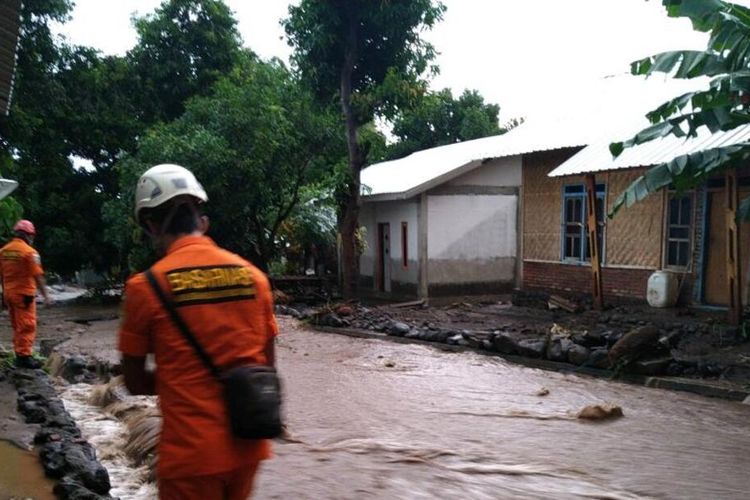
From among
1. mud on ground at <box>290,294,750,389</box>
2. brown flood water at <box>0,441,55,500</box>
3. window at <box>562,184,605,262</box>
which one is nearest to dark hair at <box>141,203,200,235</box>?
brown flood water at <box>0,441,55,500</box>

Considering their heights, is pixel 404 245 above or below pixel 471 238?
below

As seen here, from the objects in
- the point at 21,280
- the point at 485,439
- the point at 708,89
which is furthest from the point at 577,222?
the point at 21,280

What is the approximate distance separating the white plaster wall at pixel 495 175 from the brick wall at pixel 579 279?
8.29 ft

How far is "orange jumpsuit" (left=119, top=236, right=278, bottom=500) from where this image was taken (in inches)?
90.2

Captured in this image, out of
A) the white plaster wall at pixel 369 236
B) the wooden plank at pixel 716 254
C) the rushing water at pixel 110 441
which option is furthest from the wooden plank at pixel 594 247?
the rushing water at pixel 110 441

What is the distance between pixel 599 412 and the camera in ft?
21.3

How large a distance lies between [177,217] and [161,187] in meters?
0.13

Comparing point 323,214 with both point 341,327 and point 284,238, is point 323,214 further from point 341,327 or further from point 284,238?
point 341,327

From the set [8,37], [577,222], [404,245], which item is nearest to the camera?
[8,37]

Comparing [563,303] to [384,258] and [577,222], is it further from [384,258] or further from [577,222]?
[384,258]

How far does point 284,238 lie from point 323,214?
4.41ft

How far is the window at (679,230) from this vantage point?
38.4 ft

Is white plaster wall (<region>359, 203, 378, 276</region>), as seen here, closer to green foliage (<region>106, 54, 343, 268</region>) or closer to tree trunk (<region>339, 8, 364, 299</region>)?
green foliage (<region>106, 54, 343, 268</region>)

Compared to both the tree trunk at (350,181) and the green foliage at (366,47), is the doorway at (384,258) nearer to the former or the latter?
the tree trunk at (350,181)
